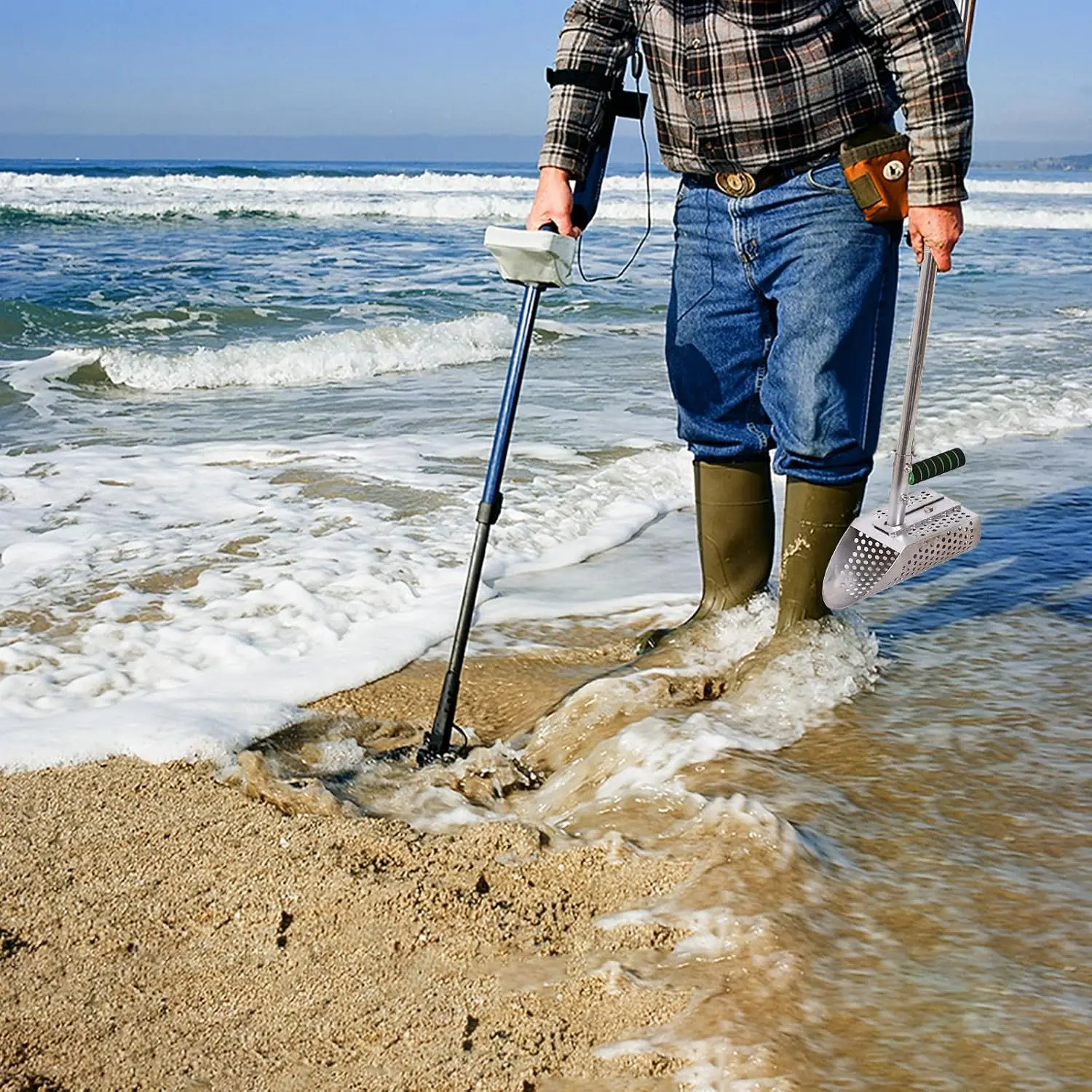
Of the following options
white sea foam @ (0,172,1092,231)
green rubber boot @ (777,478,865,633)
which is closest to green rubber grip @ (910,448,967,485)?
green rubber boot @ (777,478,865,633)

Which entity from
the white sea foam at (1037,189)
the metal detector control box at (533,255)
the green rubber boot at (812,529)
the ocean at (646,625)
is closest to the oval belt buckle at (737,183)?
the metal detector control box at (533,255)

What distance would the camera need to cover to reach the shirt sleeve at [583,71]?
113 inches

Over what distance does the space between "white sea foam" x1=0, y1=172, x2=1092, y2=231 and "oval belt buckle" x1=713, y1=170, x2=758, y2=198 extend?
2199 cm

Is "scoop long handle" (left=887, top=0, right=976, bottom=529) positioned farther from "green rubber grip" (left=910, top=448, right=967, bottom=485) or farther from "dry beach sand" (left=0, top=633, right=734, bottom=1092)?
"dry beach sand" (left=0, top=633, right=734, bottom=1092)

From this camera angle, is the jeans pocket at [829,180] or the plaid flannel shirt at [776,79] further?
the jeans pocket at [829,180]

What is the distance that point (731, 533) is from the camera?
3189 millimetres

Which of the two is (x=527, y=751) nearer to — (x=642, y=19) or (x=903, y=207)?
(x=903, y=207)

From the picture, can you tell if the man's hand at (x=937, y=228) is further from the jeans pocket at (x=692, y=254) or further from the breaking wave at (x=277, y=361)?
the breaking wave at (x=277, y=361)

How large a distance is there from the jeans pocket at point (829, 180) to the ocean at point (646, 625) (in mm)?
1041

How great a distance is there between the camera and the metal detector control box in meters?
2.50

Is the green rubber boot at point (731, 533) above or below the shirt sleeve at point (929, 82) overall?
below

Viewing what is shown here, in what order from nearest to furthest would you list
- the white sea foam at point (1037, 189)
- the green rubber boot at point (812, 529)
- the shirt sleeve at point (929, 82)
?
the shirt sleeve at point (929, 82) < the green rubber boot at point (812, 529) < the white sea foam at point (1037, 189)

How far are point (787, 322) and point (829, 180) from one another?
1.01 ft

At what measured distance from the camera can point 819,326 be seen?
2717 millimetres
